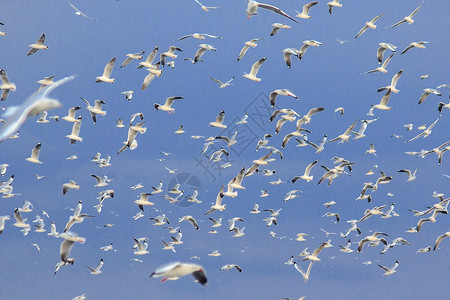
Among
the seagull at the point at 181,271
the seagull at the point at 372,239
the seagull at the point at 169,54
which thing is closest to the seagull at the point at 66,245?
the seagull at the point at 181,271

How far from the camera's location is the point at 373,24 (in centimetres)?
3384

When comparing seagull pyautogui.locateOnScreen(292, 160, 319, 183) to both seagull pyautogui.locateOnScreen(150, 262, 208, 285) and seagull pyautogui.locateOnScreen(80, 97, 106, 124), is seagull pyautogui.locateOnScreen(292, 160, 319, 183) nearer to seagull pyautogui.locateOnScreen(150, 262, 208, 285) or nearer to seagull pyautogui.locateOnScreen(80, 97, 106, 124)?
seagull pyautogui.locateOnScreen(80, 97, 106, 124)

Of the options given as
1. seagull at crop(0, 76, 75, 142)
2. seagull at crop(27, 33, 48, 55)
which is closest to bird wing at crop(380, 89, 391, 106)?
seagull at crop(27, 33, 48, 55)

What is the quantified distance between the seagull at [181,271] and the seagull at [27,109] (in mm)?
6296

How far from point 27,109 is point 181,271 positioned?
8.37 meters

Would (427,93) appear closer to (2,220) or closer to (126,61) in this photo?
(126,61)

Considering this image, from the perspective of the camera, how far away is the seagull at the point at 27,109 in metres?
9.91

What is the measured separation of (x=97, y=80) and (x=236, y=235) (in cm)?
1421

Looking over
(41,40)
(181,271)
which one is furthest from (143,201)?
(181,271)

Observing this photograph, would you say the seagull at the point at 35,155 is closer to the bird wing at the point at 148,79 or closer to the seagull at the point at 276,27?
the bird wing at the point at 148,79

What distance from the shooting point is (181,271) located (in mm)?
18672

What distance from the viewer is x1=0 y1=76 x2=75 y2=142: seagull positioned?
9914mm

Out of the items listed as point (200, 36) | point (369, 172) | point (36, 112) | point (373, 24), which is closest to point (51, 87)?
point (36, 112)

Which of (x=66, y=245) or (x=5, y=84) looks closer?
(x=66, y=245)
